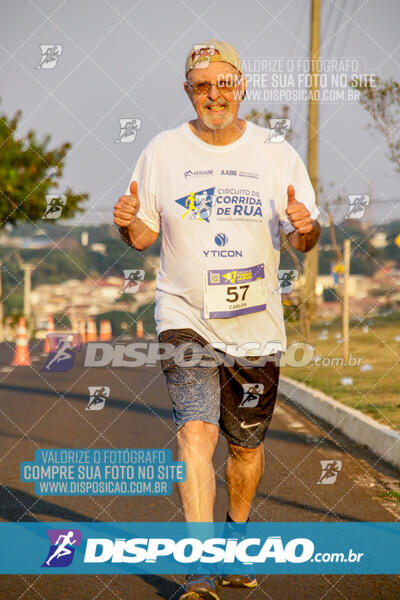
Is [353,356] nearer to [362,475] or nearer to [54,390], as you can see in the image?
[54,390]

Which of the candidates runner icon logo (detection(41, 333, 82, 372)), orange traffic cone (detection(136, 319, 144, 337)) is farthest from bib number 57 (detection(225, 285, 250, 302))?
orange traffic cone (detection(136, 319, 144, 337))

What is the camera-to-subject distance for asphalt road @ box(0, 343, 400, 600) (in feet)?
13.9

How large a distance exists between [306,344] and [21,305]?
27631 mm

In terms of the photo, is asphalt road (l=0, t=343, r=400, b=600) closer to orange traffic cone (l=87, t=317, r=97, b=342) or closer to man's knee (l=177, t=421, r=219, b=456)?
man's knee (l=177, t=421, r=219, b=456)

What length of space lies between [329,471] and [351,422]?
1803 millimetres

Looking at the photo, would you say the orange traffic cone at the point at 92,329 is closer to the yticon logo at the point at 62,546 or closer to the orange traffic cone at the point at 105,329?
Answer: the orange traffic cone at the point at 105,329

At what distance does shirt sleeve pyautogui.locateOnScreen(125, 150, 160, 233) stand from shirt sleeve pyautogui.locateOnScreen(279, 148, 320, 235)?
1.83ft

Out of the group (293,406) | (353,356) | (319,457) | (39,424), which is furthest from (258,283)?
(353,356)

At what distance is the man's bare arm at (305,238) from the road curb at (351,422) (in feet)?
10.4

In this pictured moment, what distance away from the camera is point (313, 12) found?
22469 millimetres

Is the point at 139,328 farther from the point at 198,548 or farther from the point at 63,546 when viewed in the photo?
the point at 198,548

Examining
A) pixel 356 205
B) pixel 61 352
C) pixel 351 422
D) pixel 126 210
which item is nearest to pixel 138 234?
pixel 126 210

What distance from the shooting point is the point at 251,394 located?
14.4 ft

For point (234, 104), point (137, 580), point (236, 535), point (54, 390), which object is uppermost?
point (234, 104)
